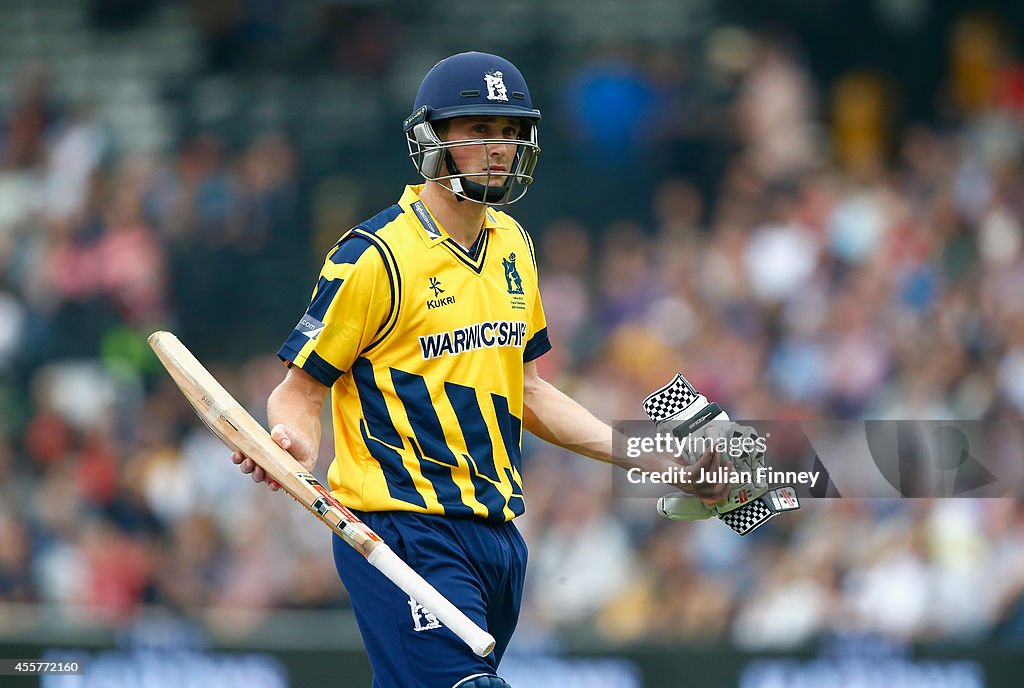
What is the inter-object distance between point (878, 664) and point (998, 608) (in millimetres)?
695

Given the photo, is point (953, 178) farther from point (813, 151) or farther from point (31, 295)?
point (31, 295)

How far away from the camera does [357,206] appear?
1203 cm

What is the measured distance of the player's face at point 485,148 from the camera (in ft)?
15.0

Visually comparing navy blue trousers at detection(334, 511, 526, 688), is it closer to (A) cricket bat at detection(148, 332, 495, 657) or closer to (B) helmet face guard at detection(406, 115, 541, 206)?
(A) cricket bat at detection(148, 332, 495, 657)

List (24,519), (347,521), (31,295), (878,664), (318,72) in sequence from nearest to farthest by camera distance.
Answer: (347,521)
(878,664)
(24,519)
(31,295)
(318,72)

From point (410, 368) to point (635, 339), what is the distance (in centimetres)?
539

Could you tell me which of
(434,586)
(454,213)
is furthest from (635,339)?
(434,586)

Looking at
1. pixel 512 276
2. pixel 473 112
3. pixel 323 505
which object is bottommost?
pixel 323 505

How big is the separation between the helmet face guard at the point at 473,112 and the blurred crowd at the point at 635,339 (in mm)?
3899

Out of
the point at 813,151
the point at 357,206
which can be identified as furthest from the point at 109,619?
the point at 813,151

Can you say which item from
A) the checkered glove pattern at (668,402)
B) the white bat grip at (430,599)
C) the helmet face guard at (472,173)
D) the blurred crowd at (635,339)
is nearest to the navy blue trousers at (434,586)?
the white bat grip at (430,599)

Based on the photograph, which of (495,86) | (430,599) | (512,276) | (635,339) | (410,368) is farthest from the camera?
(635,339)

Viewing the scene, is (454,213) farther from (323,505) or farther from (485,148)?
(323,505)

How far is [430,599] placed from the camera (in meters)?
4.20
